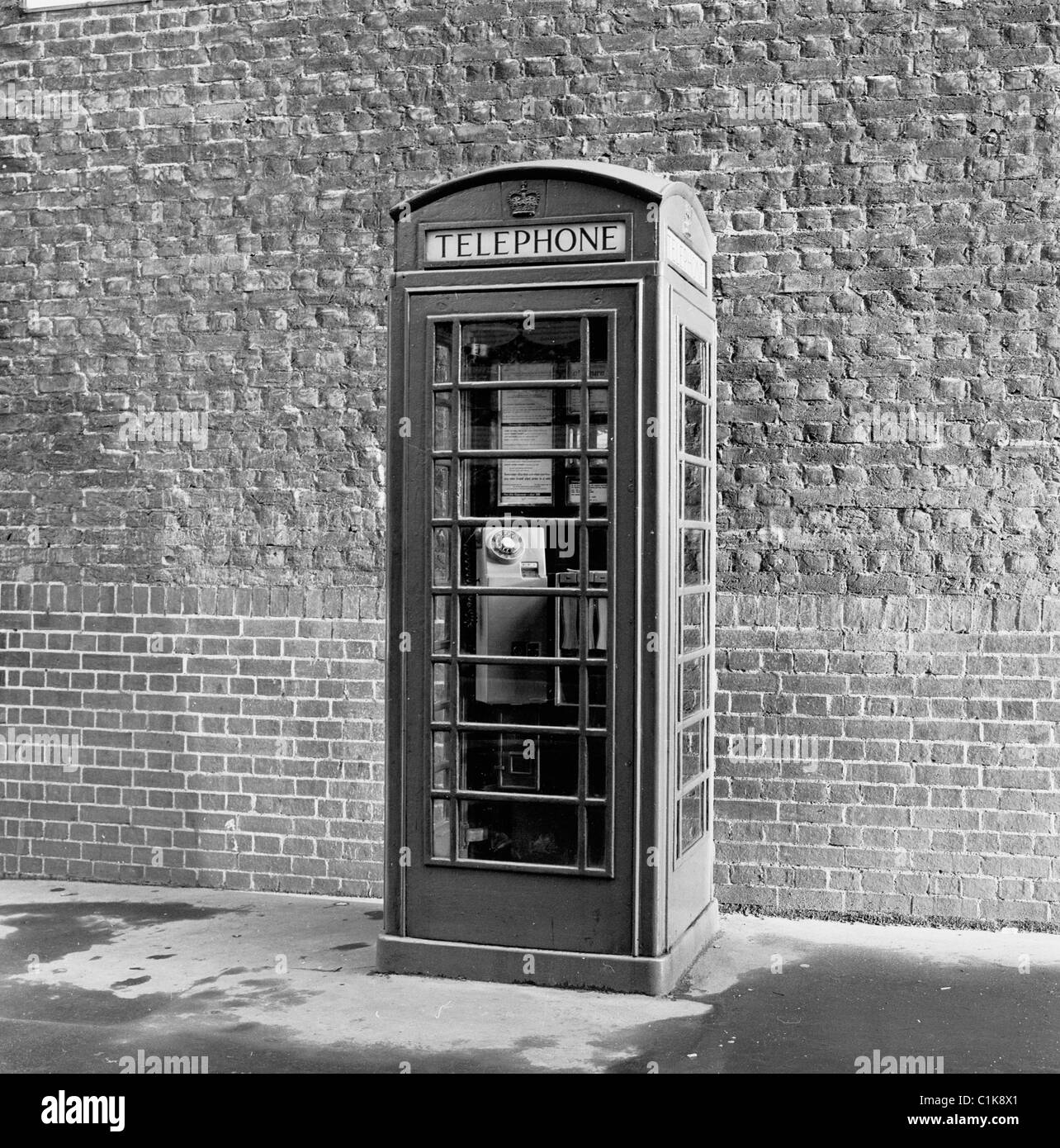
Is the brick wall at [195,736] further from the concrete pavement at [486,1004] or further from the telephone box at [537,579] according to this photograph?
the telephone box at [537,579]

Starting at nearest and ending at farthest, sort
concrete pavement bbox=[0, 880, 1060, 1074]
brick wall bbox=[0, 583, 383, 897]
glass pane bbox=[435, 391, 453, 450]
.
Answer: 1. concrete pavement bbox=[0, 880, 1060, 1074]
2. glass pane bbox=[435, 391, 453, 450]
3. brick wall bbox=[0, 583, 383, 897]

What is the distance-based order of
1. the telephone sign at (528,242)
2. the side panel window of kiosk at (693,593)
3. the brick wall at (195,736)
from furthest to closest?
the brick wall at (195,736)
the side panel window of kiosk at (693,593)
the telephone sign at (528,242)

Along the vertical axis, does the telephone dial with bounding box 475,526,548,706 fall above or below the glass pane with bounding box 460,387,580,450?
below

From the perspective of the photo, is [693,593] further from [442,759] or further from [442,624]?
[442,759]

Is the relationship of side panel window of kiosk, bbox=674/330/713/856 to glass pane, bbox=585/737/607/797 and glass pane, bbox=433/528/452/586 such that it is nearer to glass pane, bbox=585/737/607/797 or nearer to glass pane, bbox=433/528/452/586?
glass pane, bbox=585/737/607/797

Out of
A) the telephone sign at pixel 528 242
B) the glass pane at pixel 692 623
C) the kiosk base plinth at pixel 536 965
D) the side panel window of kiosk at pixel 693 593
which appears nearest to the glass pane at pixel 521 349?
the telephone sign at pixel 528 242

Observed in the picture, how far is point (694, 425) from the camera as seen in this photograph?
6387mm

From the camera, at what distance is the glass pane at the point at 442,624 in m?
5.97

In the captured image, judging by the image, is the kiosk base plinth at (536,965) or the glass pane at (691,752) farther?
the glass pane at (691,752)

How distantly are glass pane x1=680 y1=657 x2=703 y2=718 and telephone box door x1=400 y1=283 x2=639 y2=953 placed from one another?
0.51m

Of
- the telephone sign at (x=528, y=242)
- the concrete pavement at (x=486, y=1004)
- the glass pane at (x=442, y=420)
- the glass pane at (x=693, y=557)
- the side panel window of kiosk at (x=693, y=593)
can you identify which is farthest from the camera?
the glass pane at (x=693, y=557)

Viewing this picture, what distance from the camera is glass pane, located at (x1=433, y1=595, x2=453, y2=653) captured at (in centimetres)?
597

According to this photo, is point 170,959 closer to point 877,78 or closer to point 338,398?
point 338,398

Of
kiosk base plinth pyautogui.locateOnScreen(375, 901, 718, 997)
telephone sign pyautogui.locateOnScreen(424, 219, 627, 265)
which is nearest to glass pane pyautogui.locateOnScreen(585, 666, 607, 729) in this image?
kiosk base plinth pyautogui.locateOnScreen(375, 901, 718, 997)
